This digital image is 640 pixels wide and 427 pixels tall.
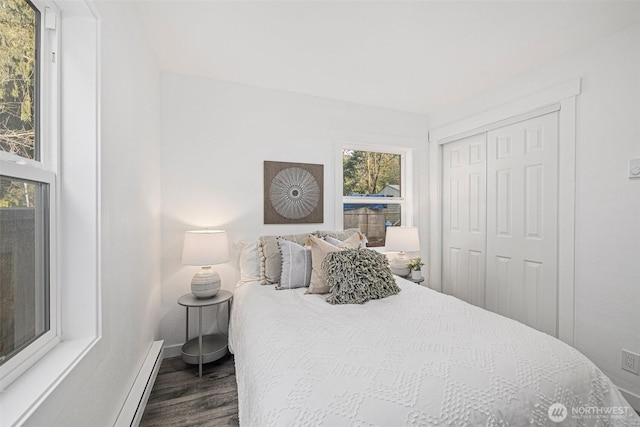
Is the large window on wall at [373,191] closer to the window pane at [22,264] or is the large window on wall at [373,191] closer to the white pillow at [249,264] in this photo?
the white pillow at [249,264]

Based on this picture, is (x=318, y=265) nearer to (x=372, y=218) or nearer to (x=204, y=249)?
(x=204, y=249)

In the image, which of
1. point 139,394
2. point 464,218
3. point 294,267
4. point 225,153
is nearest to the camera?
point 139,394

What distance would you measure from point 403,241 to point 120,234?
2.38m

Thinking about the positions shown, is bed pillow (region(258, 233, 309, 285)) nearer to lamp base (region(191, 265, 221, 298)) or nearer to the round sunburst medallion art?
lamp base (region(191, 265, 221, 298))

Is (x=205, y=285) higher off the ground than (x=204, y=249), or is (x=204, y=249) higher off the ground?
(x=204, y=249)

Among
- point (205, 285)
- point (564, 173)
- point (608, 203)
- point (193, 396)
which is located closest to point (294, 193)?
point (205, 285)

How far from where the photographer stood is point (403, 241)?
295 centimetres

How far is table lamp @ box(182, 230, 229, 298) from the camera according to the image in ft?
7.15

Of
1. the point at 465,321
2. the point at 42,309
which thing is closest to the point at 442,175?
the point at 465,321

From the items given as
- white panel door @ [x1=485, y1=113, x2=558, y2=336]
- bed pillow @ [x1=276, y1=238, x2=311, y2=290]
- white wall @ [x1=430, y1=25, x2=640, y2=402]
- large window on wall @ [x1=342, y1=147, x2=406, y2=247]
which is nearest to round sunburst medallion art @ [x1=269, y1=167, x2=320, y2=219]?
large window on wall @ [x1=342, y1=147, x2=406, y2=247]

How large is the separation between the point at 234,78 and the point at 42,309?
87.7 inches

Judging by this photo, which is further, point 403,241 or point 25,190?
point 403,241

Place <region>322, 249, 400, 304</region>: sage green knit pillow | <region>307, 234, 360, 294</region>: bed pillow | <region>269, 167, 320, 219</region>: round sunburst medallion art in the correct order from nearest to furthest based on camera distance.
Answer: <region>322, 249, 400, 304</region>: sage green knit pillow < <region>307, 234, 360, 294</region>: bed pillow < <region>269, 167, 320, 219</region>: round sunburst medallion art

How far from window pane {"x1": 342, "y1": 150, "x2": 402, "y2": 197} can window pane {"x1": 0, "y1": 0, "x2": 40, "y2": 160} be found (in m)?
2.55
